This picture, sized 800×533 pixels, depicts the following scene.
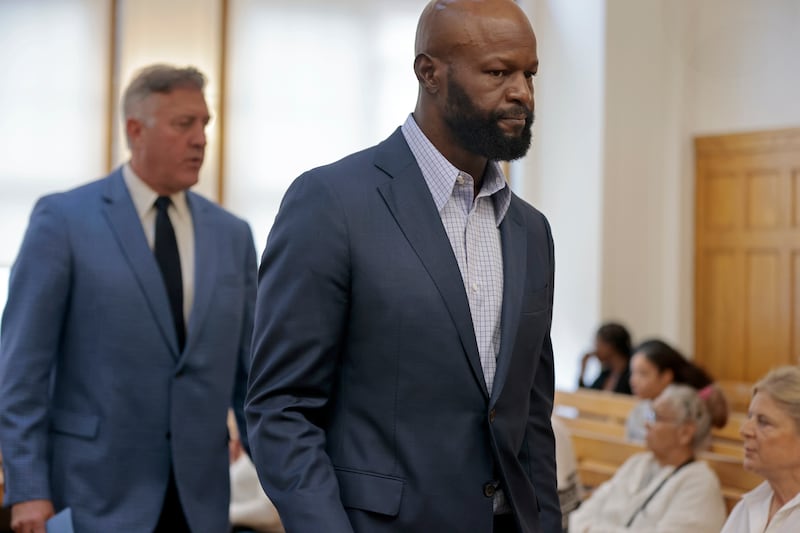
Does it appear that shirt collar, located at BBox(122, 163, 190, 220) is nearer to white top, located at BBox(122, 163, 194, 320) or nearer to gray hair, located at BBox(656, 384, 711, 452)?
white top, located at BBox(122, 163, 194, 320)

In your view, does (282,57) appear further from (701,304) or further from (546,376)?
(546,376)

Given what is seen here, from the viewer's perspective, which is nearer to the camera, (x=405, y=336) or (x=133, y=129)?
(x=405, y=336)

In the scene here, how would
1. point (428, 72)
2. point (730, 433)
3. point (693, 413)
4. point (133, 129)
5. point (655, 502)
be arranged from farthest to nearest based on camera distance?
point (730, 433) → point (693, 413) → point (655, 502) → point (133, 129) → point (428, 72)

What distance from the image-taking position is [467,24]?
1.69m

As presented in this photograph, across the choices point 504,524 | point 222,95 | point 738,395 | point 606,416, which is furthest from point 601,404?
point 504,524

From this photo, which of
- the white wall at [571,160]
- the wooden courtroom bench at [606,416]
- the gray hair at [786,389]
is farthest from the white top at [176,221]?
the white wall at [571,160]

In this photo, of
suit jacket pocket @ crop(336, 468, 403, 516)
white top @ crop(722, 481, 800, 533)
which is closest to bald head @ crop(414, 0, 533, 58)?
suit jacket pocket @ crop(336, 468, 403, 516)

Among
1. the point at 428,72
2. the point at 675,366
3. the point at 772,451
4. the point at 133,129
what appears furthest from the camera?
the point at 675,366

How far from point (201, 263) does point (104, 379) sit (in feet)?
1.25

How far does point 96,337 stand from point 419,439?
118cm

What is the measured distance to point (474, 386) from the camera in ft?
5.47

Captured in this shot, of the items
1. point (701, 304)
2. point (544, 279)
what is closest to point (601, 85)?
point (701, 304)

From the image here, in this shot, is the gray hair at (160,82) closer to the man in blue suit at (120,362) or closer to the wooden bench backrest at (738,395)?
the man in blue suit at (120,362)

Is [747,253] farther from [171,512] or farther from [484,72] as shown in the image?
[484,72]
